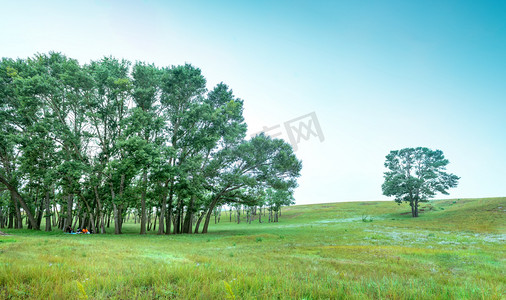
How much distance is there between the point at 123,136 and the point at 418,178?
201 feet

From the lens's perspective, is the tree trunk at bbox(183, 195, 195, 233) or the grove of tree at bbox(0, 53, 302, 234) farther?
the tree trunk at bbox(183, 195, 195, 233)

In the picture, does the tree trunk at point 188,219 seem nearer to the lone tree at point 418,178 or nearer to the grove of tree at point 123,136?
the grove of tree at point 123,136

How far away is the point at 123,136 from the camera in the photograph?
2728 cm

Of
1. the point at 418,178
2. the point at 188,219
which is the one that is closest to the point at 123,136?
the point at 188,219

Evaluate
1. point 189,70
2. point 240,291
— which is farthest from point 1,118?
point 240,291

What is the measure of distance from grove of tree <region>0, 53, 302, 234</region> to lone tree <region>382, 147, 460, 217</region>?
1549 inches

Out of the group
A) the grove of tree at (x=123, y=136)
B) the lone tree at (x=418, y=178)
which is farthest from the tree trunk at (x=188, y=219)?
the lone tree at (x=418, y=178)

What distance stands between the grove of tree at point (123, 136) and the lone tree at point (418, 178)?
129 feet

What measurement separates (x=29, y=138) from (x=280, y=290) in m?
31.9

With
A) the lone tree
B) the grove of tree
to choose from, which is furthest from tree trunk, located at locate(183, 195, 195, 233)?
the lone tree

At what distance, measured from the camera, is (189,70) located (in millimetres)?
30141

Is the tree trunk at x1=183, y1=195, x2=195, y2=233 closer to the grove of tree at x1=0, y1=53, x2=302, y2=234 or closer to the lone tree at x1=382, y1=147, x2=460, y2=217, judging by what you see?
the grove of tree at x1=0, y1=53, x2=302, y2=234

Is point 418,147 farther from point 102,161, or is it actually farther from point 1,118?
point 1,118

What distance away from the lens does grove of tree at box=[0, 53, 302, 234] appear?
81.7 ft
